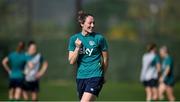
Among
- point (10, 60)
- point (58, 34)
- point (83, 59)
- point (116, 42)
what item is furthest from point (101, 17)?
point (83, 59)

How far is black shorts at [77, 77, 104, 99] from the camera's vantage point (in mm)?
12438

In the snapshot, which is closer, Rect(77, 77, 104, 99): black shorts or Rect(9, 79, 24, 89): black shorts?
Rect(77, 77, 104, 99): black shorts

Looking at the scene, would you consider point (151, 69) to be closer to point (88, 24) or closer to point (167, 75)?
point (167, 75)

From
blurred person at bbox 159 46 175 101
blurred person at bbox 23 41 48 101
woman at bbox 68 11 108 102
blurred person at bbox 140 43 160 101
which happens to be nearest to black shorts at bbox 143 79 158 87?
blurred person at bbox 140 43 160 101

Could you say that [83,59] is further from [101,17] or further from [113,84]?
[101,17]

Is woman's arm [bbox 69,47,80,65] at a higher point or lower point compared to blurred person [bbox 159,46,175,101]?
higher

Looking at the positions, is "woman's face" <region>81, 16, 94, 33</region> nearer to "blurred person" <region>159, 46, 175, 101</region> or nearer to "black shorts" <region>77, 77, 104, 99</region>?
"black shorts" <region>77, 77, 104, 99</region>

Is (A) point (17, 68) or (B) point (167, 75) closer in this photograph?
(A) point (17, 68)

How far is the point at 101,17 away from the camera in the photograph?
46188 mm

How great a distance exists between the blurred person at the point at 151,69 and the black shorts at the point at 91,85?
30.6 feet

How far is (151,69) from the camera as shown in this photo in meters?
22.1

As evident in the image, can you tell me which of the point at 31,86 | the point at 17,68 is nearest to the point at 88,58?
the point at 17,68

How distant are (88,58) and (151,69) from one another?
383 inches

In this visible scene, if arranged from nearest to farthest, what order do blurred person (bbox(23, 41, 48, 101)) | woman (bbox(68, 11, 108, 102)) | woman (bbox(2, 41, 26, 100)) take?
woman (bbox(68, 11, 108, 102)), woman (bbox(2, 41, 26, 100)), blurred person (bbox(23, 41, 48, 101))
